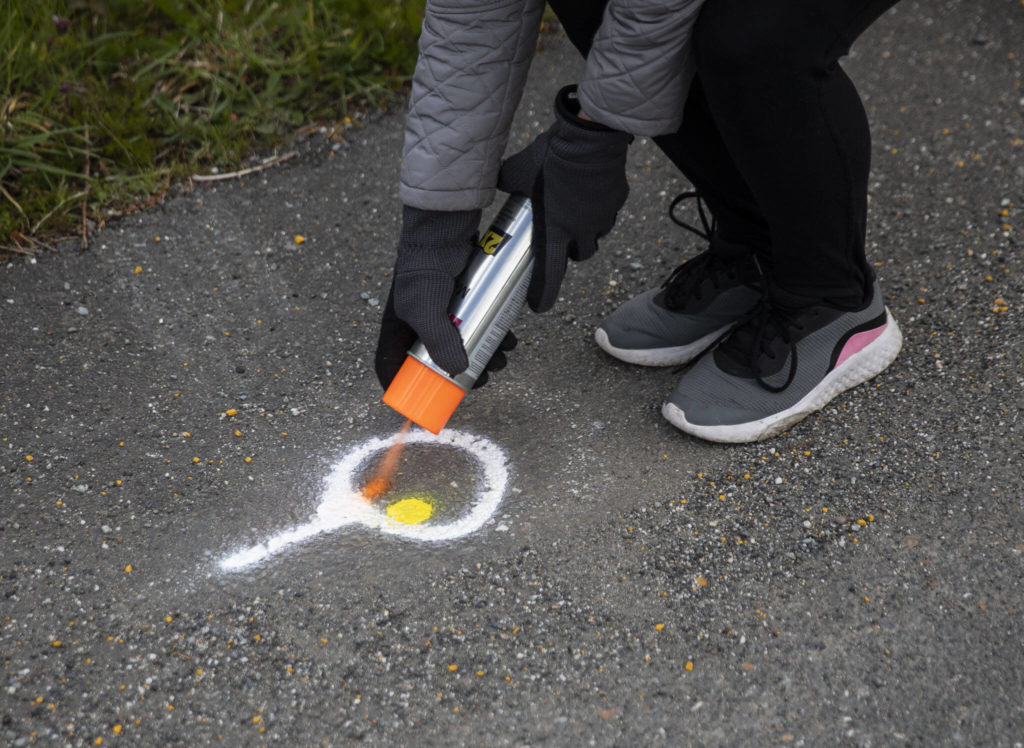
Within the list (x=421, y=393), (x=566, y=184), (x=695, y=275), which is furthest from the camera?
(x=695, y=275)

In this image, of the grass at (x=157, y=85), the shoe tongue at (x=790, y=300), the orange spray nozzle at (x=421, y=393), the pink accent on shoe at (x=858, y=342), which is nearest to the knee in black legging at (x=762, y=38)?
the shoe tongue at (x=790, y=300)

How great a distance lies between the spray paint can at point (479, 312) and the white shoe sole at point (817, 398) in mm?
483

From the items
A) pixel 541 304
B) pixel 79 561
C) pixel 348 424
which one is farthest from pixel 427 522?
pixel 79 561

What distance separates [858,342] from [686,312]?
0.40 m

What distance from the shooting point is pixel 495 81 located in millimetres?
1762

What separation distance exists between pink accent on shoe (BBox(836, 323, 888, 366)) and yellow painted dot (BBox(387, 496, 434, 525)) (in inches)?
38.6

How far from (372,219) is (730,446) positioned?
4.50 feet

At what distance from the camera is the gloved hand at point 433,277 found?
1.78 meters

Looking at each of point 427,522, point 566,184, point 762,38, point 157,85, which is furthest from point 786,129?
point 157,85

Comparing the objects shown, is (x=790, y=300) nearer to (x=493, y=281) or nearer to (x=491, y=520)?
(x=493, y=281)

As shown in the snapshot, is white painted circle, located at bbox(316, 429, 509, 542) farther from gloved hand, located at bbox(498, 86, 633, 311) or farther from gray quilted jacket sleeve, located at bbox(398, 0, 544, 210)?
gray quilted jacket sleeve, located at bbox(398, 0, 544, 210)

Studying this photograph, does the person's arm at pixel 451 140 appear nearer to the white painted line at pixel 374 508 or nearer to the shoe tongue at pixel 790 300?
the white painted line at pixel 374 508

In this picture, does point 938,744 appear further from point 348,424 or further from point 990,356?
point 348,424

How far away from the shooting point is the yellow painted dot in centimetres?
190
